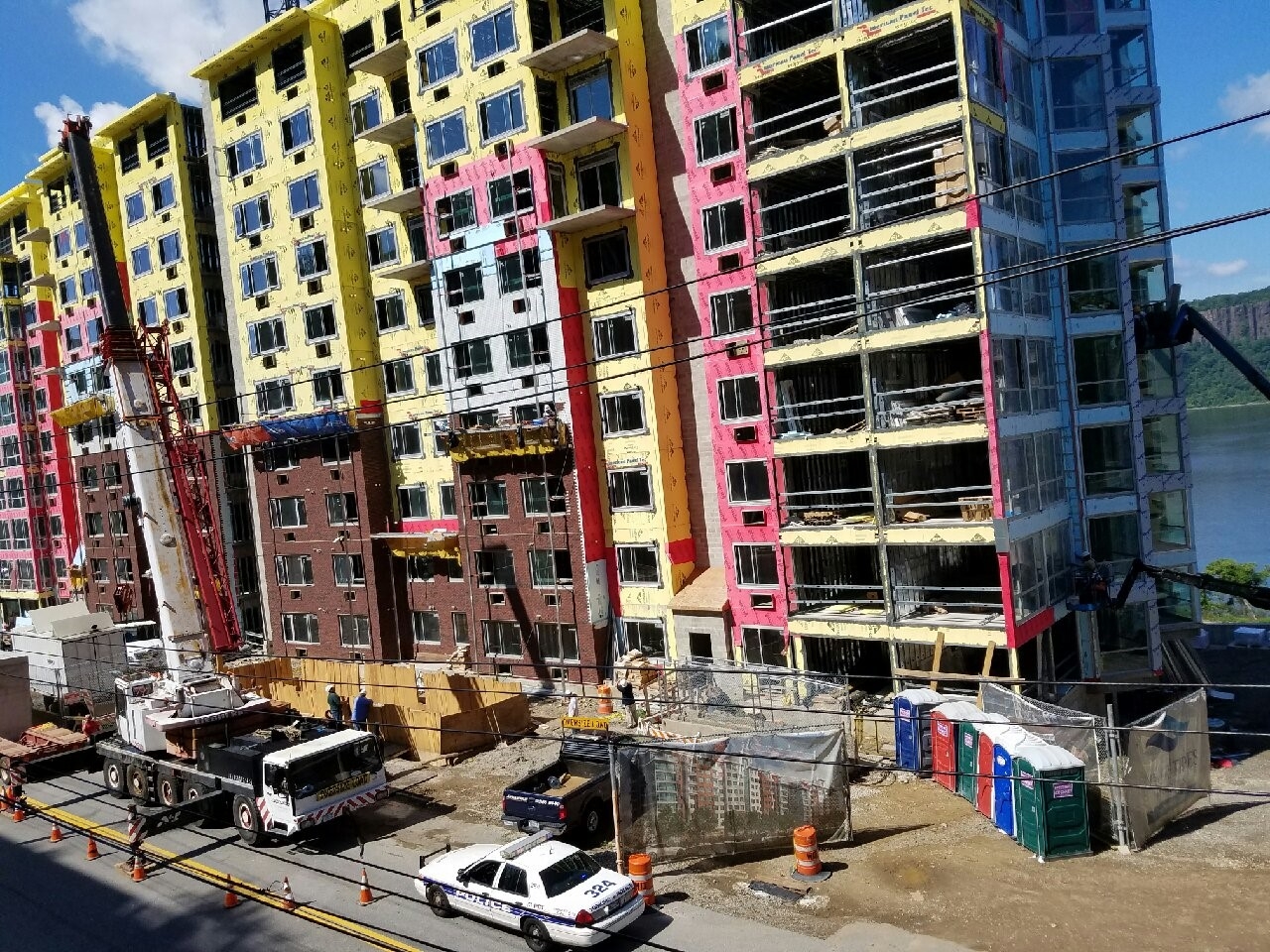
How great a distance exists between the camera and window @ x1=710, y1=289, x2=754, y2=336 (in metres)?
32.5

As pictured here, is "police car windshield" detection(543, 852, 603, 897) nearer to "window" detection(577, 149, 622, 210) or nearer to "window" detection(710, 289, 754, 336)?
"window" detection(710, 289, 754, 336)

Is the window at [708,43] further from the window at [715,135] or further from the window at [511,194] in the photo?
the window at [511,194]

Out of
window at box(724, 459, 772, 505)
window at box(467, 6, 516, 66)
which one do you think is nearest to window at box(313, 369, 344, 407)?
window at box(467, 6, 516, 66)

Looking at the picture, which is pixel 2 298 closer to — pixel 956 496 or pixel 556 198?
pixel 556 198

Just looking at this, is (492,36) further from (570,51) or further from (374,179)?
(374,179)

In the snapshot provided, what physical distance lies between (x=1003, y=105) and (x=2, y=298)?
68.5m

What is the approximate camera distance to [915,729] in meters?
24.0

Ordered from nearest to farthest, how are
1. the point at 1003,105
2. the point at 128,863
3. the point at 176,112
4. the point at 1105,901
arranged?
1. the point at 1105,901
2. the point at 128,863
3. the point at 1003,105
4. the point at 176,112

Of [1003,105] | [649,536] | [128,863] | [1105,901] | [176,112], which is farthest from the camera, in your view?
[176,112]

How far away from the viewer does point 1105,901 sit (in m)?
16.8

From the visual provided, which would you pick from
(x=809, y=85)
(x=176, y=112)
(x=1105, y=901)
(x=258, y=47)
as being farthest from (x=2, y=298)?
(x=1105, y=901)

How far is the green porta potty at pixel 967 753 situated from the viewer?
848 inches

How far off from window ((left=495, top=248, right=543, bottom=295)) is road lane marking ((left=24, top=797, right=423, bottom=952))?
895 inches

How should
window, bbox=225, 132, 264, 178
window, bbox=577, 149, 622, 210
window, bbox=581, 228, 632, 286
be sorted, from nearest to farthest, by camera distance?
window, bbox=577, 149, 622, 210 < window, bbox=581, 228, 632, 286 < window, bbox=225, 132, 264, 178
